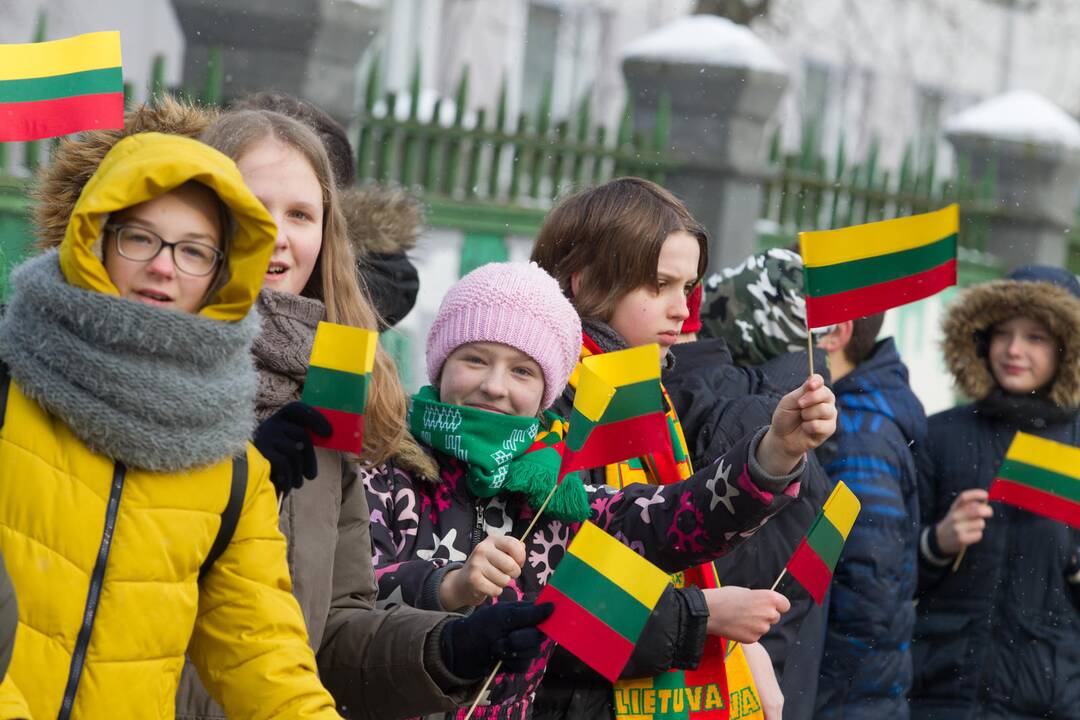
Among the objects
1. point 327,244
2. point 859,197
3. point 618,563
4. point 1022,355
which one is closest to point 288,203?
point 327,244

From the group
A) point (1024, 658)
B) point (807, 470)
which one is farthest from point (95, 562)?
point (1024, 658)

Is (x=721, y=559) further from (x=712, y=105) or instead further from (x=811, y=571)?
(x=712, y=105)

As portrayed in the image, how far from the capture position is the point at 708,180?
29.3 ft

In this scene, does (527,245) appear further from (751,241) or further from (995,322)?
(995,322)

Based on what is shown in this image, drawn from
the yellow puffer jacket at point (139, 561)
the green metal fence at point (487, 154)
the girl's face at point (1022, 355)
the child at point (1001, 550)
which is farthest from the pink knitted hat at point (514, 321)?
the green metal fence at point (487, 154)

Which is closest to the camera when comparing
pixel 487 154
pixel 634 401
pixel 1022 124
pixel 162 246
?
pixel 162 246

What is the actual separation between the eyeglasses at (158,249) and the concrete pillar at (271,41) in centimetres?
458

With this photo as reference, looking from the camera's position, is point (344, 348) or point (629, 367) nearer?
point (344, 348)

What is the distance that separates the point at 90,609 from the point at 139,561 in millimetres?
89

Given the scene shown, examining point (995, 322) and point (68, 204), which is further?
point (995, 322)

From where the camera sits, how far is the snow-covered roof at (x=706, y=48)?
870cm

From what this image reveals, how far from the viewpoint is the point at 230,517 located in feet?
7.68

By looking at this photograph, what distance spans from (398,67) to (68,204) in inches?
575

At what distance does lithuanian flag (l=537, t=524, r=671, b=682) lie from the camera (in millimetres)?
2736
